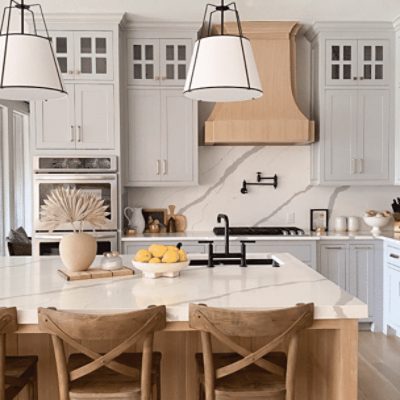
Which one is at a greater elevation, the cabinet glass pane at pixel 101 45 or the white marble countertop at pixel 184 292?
the cabinet glass pane at pixel 101 45

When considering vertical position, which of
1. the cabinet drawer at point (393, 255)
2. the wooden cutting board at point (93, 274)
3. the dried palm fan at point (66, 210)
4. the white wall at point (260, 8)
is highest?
the white wall at point (260, 8)

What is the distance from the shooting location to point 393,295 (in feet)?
16.1

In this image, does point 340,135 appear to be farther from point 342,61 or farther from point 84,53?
point 84,53

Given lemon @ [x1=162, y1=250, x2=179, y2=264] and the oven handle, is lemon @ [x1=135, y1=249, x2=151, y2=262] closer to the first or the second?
lemon @ [x1=162, y1=250, x2=179, y2=264]

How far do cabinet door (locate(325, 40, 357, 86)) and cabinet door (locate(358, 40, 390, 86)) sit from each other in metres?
0.06

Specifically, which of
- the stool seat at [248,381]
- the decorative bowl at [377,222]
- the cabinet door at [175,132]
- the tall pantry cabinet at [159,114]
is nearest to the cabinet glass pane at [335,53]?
the tall pantry cabinet at [159,114]

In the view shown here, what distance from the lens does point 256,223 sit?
572 centimetres

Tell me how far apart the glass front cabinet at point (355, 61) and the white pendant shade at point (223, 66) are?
3.00 meters

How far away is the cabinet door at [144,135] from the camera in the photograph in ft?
17.2

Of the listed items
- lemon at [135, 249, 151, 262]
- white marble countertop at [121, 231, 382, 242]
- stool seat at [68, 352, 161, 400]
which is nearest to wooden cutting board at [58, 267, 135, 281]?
lemon at [135, 249, 151, 262]

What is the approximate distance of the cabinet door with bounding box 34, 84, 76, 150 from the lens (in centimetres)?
503

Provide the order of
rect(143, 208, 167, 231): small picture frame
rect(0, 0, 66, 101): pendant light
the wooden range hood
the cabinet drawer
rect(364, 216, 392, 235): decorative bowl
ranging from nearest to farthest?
rect(0, 0, 66, 101): pendant light, the cabinet drawer, the wooden range hood, rect(364, 216, 392, 235): decorative bowl, rect(143, 208, 167, 231): small picture frame

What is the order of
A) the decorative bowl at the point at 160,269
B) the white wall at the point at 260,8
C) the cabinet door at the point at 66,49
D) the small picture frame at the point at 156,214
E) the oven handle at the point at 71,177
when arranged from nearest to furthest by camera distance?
the decorative bowl at the point at 160,269
the white wall at the point at 260,8
the oven handle at the point at 71,177
the cabinet door at the point at 66,49
the small picture frame at the point at 156,214

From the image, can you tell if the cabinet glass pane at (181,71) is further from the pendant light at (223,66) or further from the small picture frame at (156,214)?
the pendant light at (223,66)
